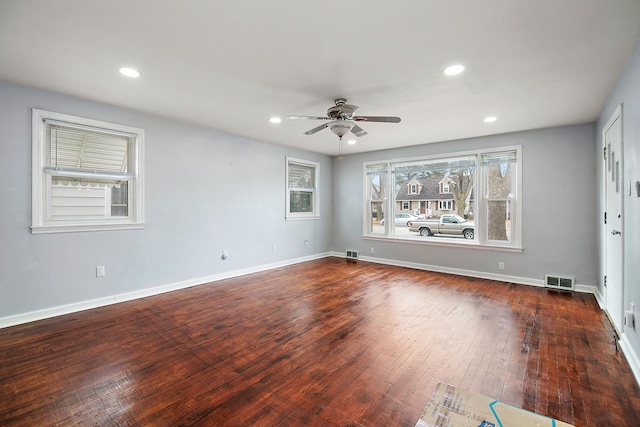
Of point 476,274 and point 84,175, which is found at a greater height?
point 84,175

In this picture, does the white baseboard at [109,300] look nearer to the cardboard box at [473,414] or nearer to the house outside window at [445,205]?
the house outside window at [445,205]

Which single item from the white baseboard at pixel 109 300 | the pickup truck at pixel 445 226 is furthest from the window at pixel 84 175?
the pickup truck at pixel 445 226

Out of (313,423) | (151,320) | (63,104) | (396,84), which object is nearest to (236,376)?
(313,423)

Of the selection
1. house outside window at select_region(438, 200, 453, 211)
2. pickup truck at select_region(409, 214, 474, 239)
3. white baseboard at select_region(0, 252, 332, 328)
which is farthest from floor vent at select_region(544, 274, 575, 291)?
white baseboard at select_region(0, 252, 332, 328)

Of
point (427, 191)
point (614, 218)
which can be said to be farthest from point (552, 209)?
point (427, 191)

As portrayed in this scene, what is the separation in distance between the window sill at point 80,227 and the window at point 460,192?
4.55 meters

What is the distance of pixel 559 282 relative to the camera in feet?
14.7

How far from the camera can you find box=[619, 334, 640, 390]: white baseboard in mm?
2171

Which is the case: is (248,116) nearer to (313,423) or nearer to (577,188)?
(313,423)

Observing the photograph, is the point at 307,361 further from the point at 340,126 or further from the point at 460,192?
the point at 460,192

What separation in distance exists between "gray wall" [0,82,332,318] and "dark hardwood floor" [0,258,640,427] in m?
0.41

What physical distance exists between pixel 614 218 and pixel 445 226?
108 inches

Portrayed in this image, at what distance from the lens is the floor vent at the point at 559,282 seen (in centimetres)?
441

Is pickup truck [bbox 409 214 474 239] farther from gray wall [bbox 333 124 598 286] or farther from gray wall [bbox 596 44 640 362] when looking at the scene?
gray wall [bbox 596 44 640 362]
